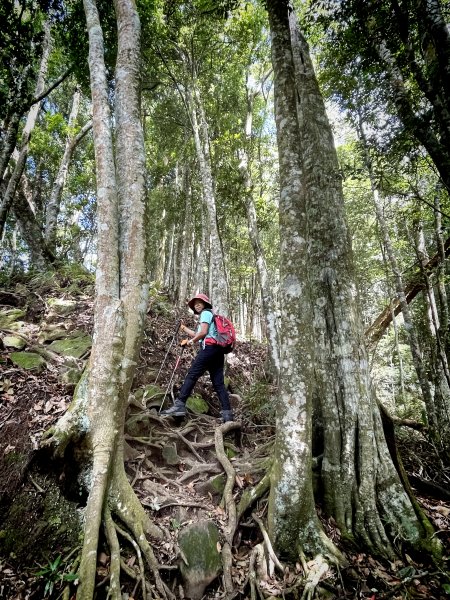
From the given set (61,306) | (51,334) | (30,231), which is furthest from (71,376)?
(30,231)

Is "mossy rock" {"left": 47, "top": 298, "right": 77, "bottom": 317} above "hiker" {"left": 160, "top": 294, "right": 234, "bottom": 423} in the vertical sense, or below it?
above

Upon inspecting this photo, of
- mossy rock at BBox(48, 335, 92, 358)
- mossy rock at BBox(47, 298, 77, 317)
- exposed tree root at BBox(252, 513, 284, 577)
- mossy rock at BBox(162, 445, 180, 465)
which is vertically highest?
mossy rock at BBox(47, 298, 77, 317)

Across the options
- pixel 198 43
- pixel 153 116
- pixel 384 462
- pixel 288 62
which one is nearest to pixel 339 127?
pixel 198 43

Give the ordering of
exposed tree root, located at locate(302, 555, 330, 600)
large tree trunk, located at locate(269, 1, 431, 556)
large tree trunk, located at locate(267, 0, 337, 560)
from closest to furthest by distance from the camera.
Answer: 1. exposed tree root, located at locate(302, 555, 330, 600)
2. large tree trunk, located at locate(267, 0, 337, 560)
3. large tree trunk, located at locate(269, 1, 431, 556)

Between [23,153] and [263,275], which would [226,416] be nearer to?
[263,275]

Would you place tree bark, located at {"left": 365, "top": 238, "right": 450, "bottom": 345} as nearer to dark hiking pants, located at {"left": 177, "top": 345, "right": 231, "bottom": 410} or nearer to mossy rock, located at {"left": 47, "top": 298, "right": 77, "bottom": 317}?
dark hiking pants, located at {"left": 177, "top": 345, "right": 231, "bottom": 410}

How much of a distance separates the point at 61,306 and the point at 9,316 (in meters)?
0.96

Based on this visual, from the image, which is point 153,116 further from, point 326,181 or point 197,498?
point 197,498

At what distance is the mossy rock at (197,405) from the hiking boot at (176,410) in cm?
56

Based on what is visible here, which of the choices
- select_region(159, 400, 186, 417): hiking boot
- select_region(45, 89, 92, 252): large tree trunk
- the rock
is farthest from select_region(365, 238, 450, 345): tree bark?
select_region(45, 89, 92, 252): large tree trunk

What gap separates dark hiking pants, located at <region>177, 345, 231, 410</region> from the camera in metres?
5.27

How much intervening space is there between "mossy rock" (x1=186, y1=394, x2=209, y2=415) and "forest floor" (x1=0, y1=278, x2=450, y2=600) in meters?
0.21

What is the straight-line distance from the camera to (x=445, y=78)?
12.2 ft

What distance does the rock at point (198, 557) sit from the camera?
287cm
